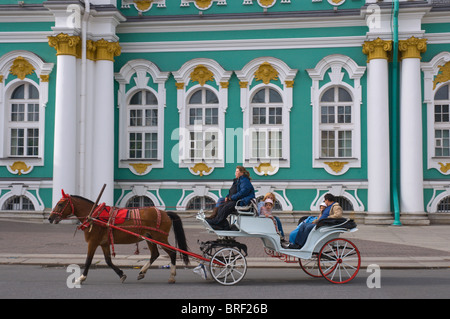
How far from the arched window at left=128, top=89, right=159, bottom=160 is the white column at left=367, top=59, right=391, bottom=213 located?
826 cm

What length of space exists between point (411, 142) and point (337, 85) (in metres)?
3.52

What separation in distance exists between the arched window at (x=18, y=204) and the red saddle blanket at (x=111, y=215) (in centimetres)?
1387

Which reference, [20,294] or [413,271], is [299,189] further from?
[20,294]

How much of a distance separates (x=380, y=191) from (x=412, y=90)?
3838 millimetres

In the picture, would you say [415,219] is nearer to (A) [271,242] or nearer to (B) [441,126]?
(B) [441,126]

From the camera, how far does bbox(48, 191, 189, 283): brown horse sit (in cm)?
1088

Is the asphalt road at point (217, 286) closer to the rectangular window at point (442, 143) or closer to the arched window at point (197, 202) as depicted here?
the arched window at point (197, 202)

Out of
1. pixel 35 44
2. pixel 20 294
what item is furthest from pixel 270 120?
pixel 20 294

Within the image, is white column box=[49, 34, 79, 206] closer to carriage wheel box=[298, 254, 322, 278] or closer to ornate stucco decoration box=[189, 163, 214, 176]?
ornate stucco decoration box=[189, 163, 214, 176]

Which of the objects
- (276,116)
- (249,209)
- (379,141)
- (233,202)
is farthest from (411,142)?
(233,202)

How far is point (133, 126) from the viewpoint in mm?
24500

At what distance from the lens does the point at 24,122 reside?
24203 mm

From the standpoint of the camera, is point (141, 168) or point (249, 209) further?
point (141, 168)

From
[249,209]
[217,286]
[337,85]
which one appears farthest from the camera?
[337,85]
